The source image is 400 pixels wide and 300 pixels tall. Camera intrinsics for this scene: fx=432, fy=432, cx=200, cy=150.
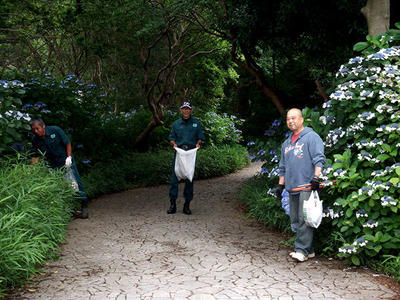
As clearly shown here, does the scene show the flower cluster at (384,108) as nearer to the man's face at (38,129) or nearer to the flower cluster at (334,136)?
the flower cluster at (334,136)

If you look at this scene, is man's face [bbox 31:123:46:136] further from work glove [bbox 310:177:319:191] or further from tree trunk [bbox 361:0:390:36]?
tree trunk [bbox 361:0:390:36]

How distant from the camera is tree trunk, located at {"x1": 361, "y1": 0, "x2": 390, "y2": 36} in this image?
19.3ft

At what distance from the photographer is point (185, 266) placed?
4.80 metres

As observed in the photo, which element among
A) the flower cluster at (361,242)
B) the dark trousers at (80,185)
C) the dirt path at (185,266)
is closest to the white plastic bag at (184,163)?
the dirt path at (185,266)

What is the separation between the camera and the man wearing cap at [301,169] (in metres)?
4.86

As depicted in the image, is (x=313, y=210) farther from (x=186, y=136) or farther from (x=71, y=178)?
(x=71, y=178)

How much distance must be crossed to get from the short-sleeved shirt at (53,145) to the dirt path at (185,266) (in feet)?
3.65

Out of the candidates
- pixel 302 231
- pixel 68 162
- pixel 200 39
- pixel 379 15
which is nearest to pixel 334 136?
pixel 302 231

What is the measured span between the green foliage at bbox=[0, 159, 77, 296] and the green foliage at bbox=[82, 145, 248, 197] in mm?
2433

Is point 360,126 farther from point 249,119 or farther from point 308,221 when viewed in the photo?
point 249,119

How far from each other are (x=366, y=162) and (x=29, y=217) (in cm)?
385

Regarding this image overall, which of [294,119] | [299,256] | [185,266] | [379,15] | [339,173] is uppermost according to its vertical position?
[379,15]

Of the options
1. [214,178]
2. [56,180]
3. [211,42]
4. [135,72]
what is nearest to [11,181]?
[56,180]

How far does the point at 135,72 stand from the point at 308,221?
1291 cm
